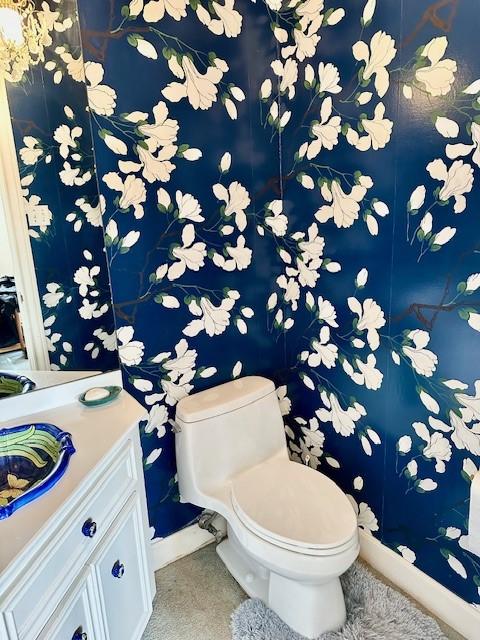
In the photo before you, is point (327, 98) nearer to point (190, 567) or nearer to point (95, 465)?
point (95, 465)

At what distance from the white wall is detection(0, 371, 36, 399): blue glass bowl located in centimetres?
32

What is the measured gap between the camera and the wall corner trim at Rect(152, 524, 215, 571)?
189cm

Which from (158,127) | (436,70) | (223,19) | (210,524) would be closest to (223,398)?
(210,524)

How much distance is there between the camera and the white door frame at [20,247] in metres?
1.33

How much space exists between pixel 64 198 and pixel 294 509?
1288mm

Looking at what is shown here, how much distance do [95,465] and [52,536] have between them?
0.19 m

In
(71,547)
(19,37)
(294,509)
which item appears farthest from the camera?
(294,509)

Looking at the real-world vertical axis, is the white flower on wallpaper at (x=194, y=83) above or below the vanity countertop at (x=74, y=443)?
above

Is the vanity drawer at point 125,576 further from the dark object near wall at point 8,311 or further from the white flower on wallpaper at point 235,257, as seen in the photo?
the white flower on wallpaper at point 235,257

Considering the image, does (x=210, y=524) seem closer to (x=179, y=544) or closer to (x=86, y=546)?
(x=179, y=544)

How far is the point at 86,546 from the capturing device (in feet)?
3.73

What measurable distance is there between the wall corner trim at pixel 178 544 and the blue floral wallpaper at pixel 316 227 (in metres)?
0.06

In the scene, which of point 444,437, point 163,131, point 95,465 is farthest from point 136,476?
point 163,131

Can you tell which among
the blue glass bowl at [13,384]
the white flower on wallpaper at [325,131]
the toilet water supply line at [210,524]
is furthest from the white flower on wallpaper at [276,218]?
the toilet water supply line at [210,524]
